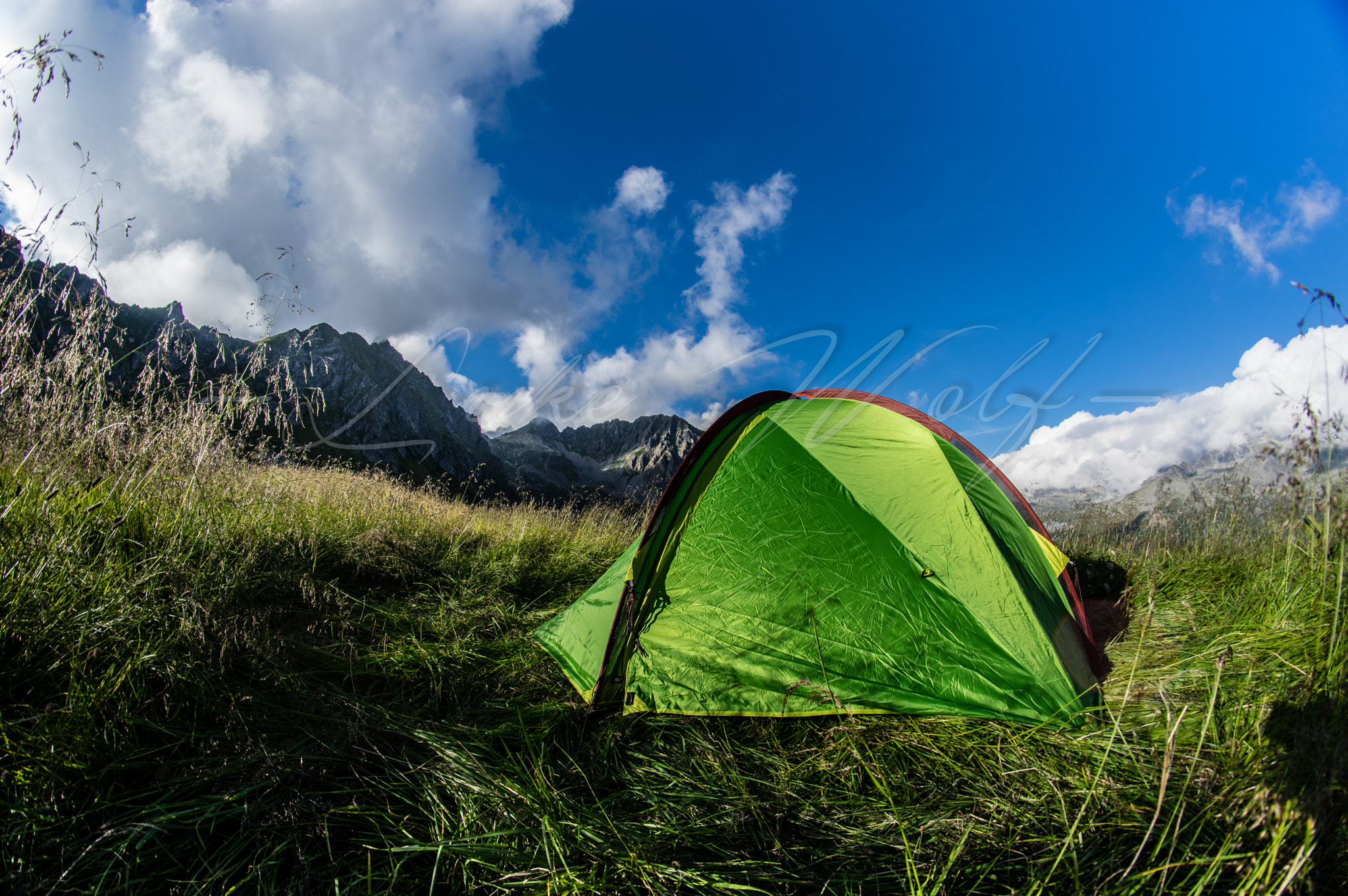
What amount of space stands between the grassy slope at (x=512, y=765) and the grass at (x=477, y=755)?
0.04 feet

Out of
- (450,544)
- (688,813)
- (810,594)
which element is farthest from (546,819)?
(450,544)

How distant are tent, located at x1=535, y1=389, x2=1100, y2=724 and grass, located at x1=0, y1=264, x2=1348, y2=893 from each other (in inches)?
7.2

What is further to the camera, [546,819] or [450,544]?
[450,544]

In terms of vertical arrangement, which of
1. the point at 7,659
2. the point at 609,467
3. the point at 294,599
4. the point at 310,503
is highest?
the point at 609,467

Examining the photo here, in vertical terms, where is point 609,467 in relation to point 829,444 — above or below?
above

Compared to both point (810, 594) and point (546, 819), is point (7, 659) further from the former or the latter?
point (810, 594)

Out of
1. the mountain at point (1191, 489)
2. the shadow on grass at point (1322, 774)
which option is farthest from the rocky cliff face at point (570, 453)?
the shadow on grass at point (1322, 774)

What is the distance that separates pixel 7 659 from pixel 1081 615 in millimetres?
5323

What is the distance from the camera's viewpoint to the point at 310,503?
4523mm

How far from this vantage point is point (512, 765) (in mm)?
1985

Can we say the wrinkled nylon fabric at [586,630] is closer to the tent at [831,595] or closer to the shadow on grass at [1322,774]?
the tent at [831,595]

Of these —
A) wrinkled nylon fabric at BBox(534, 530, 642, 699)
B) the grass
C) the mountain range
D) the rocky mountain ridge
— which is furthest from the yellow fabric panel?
the rocky mountain ridge

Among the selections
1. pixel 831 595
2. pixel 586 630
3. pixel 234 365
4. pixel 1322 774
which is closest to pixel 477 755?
pixel 586 630

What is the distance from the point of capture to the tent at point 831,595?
103 inches
